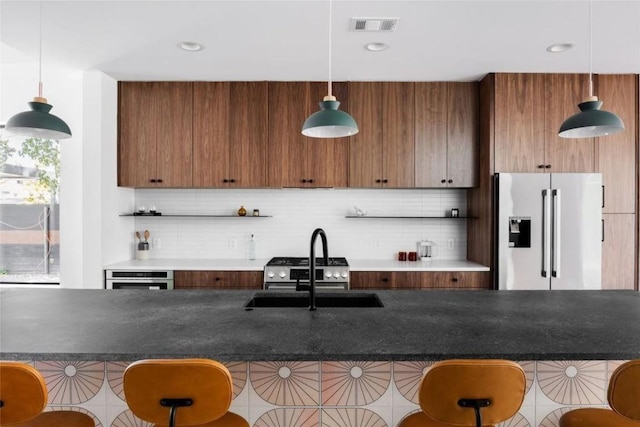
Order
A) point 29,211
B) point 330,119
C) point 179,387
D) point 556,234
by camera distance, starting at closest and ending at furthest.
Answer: point 179,387
point 330,119
point 556,234
point 29,211

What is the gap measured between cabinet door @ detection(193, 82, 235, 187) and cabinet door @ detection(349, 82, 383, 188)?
126cm

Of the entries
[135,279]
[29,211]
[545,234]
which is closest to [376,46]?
[545,234]

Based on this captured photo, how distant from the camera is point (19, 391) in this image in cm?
129

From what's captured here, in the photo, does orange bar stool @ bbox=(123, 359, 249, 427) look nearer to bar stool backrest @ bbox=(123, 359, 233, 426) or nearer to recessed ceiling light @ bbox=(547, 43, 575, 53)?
bar stool backrest @ bbox=(123, 359, 233, 426)

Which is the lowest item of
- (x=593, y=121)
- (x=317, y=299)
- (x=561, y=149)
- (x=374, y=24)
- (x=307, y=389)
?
(x=307, y=389)

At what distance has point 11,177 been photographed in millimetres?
4117

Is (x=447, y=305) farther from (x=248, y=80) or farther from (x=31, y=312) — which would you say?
(x=248, y=80)

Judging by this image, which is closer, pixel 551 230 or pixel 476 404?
pixel 476 404

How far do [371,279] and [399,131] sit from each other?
1479 millimetres

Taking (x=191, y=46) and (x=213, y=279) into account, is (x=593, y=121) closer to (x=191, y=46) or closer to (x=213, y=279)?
(x=191, y=46)

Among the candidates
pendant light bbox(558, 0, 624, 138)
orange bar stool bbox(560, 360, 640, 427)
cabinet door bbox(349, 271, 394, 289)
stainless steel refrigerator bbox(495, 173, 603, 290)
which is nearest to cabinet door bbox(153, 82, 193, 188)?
cabinet door bbox(349, 271, 394, 289)

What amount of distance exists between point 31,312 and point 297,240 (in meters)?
2.75

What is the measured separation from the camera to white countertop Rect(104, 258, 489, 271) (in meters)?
3.74

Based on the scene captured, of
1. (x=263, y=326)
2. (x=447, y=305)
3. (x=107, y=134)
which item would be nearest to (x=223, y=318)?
(x=263, y=326)
